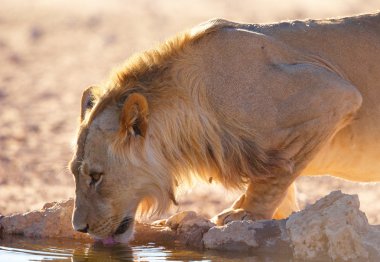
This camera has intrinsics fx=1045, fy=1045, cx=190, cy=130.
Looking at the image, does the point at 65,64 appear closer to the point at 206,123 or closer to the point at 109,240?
the point at 206,123

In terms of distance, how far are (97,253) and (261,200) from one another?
105cm

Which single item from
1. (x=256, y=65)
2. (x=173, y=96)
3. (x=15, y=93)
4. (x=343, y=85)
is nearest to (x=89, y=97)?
(x=173, y=96)

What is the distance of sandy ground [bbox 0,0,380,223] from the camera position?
9305mm

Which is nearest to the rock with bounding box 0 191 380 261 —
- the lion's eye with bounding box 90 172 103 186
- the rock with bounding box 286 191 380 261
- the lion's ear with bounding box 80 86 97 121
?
the rock with bounding box 286 191 380 261

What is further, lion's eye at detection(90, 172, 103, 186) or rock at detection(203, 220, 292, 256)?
lion's eye at detection(90, 172, 103, 186)

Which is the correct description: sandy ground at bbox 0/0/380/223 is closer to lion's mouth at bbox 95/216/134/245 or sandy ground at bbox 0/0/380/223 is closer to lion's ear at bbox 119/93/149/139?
lion's ear at bbox 119/93/149/139

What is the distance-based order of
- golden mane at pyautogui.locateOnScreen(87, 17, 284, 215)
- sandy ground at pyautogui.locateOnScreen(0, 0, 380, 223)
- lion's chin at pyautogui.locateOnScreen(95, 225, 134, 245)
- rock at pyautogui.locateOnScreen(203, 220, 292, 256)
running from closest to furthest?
rock at pyautogui.locateOnScreen(203, 220, 292, 256) → lion's chin at pyautogui.locateOnScreen(95, 225, 134, 245) → golden mane at pyautogui.locateOnScreen(87, 17, 284, 215) → sandy ground at pyautogui.locateOnScreen(0, 0, 380, 223)

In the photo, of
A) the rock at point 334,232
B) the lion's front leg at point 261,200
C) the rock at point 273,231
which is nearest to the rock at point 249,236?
the rock at point 273,231

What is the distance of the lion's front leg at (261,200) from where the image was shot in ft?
20.2

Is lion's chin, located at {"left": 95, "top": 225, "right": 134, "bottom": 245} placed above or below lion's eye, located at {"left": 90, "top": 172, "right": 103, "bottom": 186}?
below

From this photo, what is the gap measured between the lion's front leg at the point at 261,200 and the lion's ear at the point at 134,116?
29.7 inches

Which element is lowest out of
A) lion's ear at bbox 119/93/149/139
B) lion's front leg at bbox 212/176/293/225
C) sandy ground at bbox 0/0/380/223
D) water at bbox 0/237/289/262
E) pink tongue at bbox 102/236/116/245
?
water at bbox 0/237/289/262

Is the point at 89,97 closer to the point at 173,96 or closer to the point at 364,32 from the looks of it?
the point at 173,96

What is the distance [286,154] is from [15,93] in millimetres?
7276
